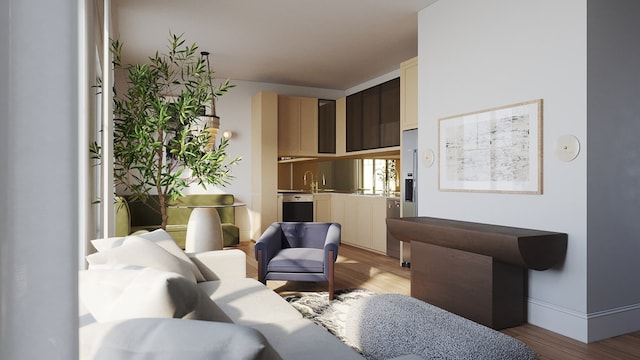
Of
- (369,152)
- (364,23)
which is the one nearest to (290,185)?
(369,152)

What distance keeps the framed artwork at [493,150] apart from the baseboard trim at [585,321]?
2.97ft

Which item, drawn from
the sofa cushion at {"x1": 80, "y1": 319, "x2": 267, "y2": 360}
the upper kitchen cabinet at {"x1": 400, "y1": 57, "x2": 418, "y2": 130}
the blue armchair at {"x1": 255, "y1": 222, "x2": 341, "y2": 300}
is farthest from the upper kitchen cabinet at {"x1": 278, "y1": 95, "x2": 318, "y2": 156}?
the sofa cushion at {"x1": 80, "y1": 319, "x2": 267, "y2": 360}

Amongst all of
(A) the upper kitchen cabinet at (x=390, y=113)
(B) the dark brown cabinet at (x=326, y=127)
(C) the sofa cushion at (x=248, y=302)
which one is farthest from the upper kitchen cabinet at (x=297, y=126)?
(C) the sofa cushion at (x=248, y=302)

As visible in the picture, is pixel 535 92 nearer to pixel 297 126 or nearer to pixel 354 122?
pixel 354 122

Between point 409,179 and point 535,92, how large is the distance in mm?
2047

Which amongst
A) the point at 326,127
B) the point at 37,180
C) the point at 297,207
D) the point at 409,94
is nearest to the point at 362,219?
the point at 297,207

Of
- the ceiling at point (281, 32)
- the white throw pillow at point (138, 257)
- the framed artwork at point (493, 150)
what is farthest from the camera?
the ceiling at point (281, 32)

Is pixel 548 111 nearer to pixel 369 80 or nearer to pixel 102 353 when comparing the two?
Answer: pixel 102 353

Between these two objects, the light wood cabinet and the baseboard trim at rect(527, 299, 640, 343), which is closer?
the baseboard trim at rect(527, 299, 640, 343)

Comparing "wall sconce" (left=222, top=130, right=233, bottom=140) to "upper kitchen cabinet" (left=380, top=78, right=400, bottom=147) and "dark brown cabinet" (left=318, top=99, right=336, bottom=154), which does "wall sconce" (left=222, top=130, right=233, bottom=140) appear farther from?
"upper kitchen cabinet" (left=380, top=78, right=400, bottom=147)

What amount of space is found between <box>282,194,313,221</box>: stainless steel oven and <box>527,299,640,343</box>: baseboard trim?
447cm

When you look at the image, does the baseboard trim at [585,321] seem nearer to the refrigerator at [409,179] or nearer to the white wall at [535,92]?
the white wall at [535,92]

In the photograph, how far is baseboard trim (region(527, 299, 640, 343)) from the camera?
2.96 m

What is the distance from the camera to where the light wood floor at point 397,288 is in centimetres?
274
